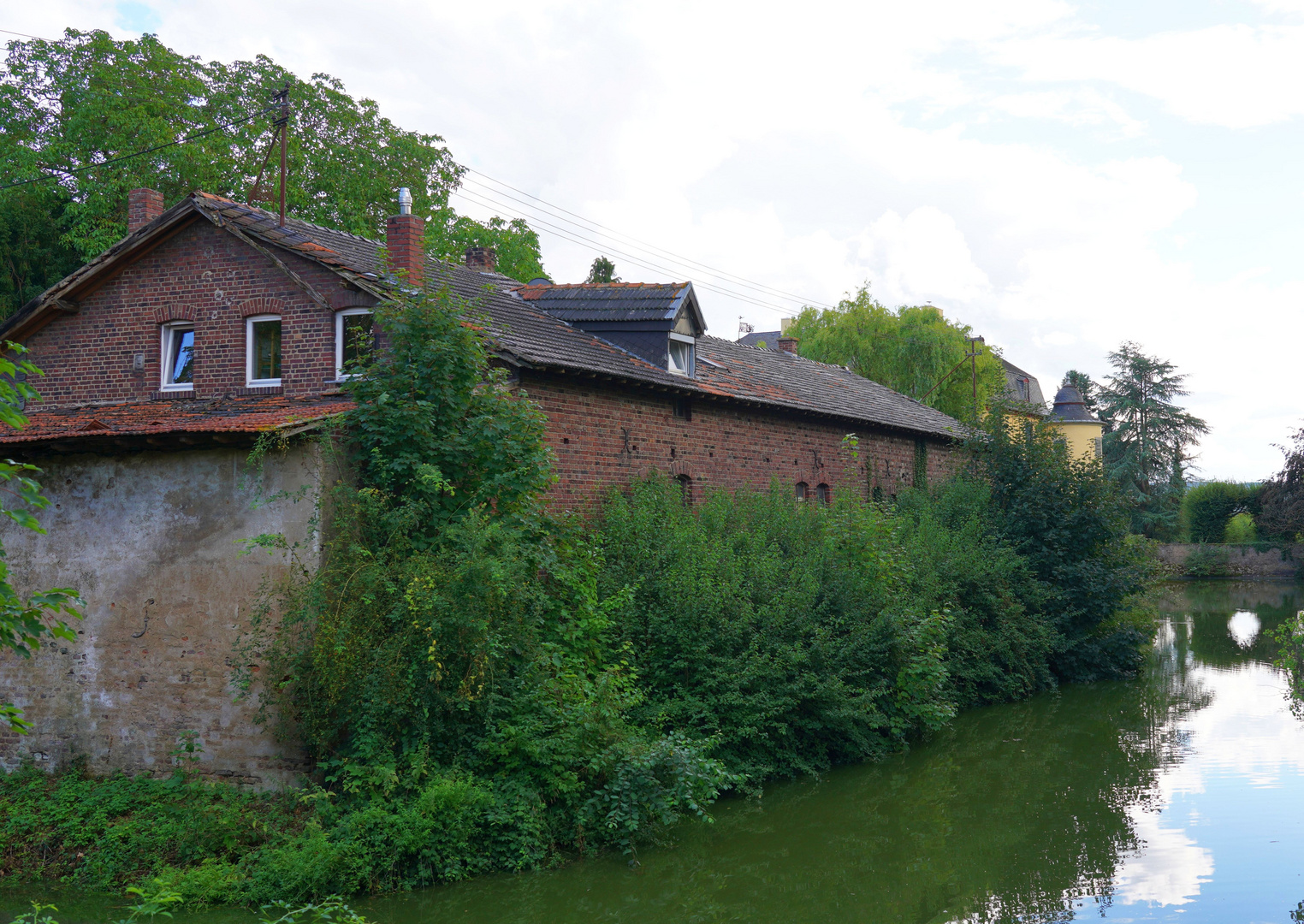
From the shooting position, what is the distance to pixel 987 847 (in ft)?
33.0

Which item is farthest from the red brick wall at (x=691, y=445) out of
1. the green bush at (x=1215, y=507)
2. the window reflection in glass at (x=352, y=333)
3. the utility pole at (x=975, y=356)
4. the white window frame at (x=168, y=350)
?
the green bush at (x=1215, y=507)

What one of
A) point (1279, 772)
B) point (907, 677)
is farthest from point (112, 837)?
point (1279, 772)

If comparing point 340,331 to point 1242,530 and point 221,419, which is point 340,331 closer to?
point 221,419

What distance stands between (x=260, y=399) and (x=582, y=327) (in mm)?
5613

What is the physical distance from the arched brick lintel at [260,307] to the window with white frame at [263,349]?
0.25 feet

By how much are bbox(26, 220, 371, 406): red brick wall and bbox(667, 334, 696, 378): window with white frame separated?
555 cm

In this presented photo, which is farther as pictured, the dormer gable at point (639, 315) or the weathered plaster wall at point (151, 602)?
the dormer gable at point (639, 315)

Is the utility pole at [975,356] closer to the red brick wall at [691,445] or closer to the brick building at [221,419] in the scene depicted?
the red brick wall at [691,445]

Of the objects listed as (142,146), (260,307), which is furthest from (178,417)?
(142,146)

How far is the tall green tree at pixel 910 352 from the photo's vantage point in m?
36.2

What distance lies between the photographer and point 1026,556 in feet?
64.2

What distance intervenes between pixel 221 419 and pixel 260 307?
122 inches

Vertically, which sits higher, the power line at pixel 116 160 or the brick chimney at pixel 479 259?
the power line at pixel 116 160

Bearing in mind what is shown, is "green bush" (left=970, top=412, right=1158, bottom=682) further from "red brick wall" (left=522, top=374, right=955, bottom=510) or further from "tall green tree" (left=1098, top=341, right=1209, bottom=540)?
"tall green tree" (left=1098, top=341, right=1209, bottom=540)
